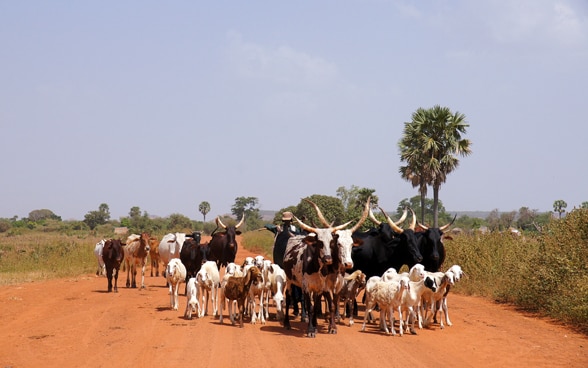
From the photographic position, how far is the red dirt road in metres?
10.2

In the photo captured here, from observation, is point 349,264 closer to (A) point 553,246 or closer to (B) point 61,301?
(A) point 553,246

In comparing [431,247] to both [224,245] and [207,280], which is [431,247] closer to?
[207,280]

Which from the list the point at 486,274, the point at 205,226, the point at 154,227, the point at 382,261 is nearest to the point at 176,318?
the point at 382,261

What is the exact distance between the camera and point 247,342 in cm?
1158

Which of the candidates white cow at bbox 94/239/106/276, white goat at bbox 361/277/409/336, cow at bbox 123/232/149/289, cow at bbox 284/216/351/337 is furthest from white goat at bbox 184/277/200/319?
white cow at bbox 94/239/106/276

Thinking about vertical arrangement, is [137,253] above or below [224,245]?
below

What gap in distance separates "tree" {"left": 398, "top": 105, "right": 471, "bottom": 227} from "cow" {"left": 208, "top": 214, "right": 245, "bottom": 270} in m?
19.9

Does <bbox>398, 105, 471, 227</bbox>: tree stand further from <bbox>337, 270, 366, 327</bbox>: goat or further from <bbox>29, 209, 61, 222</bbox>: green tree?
<bbox>29, 209, 61, 222</bbox>: green tree

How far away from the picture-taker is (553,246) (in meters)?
17.9

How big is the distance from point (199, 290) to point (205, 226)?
3170 inches

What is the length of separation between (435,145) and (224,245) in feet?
68.4

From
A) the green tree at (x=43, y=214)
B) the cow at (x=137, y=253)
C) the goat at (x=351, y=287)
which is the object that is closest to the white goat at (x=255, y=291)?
the goat at (x=351, y=287)

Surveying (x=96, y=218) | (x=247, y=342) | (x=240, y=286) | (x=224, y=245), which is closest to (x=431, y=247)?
(x=240, y=286)

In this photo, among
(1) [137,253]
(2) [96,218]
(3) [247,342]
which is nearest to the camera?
(3) [247,342]
